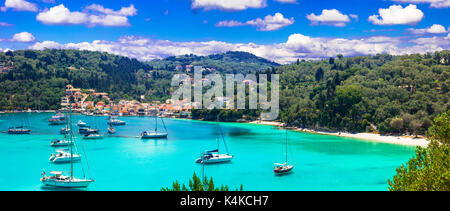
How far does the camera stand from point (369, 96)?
142 ft

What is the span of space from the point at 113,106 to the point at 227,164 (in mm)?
51215

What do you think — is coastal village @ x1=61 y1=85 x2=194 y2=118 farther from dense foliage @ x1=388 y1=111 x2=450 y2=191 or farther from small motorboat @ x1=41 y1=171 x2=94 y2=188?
dense foliage @ x1=388 y1=111 x2=450 y2=191

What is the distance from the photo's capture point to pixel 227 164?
86.3 feet

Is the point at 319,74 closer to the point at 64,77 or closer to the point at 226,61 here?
the point at 64,77

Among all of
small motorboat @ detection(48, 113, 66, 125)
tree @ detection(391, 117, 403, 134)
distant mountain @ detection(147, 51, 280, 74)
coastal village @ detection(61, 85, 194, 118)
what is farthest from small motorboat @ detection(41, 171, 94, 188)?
distant mountain @ detection(147, 51, 280, 74)

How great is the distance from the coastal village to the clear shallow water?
1019 inches

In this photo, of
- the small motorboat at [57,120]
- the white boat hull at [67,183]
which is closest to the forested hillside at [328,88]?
the small motorboat at [57,120]

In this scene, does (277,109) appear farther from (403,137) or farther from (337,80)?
(403,137)

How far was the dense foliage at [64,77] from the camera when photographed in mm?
71688

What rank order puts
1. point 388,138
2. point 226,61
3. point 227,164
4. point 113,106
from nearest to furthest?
point 227,164
point 388,138
point 113,106
point 226,61

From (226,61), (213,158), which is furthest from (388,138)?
(226,61)

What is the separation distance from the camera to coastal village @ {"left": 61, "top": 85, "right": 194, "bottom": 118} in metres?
67.8

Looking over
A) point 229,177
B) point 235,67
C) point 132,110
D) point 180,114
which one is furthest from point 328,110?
point 235,67

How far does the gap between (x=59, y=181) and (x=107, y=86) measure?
68.3m
